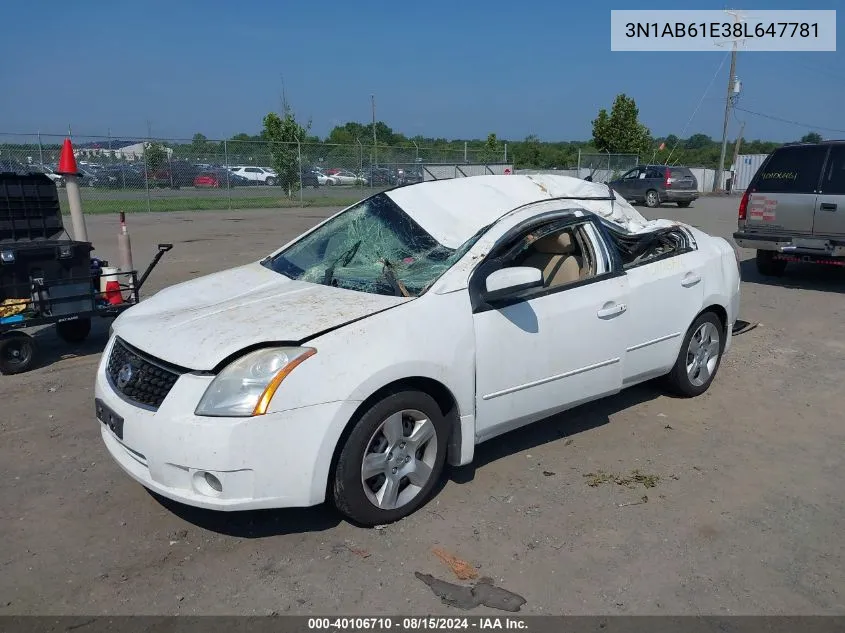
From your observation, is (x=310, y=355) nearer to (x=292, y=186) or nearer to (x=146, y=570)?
(x=146, y=570)

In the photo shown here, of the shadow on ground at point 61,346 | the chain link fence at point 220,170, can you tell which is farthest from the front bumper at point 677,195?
the shadow on ground at point 61,346

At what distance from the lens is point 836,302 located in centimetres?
905

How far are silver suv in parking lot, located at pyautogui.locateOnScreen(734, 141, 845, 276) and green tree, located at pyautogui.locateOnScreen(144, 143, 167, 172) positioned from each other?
65.6ft

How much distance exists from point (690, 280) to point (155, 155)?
2264 cm

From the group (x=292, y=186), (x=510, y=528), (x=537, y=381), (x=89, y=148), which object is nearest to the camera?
(x=510, y=528)

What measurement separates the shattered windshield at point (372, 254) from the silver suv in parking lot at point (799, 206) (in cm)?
721

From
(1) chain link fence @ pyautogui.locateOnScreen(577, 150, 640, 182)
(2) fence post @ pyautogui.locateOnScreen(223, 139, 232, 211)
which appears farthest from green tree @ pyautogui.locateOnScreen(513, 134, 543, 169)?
(2) fence post @ pyautogui.locateOnScreen(223, 139, 232, 211)

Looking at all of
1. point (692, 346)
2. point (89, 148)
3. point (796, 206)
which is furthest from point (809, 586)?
point (89, 148)

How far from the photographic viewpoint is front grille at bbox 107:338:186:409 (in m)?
3.21

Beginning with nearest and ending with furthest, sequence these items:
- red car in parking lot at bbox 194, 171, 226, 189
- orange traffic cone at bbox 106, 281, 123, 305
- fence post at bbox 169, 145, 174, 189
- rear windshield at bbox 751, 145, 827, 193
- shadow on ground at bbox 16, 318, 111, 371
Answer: shadow on ground at bbox 16, 318, 111, 371, orange traffic cone at bbox 106, 281, 123, 305, rear windshield at bbox 751, 145, 827, 193, fence post at bbox 169, 145, 174, 189, red car in parking lot at bbox 194, 171, 226, 189

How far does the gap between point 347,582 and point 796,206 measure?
8883 mm

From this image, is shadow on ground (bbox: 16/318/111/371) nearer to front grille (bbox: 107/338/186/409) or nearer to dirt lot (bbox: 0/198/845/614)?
dirt lot (bbox: 0/198/845/614)

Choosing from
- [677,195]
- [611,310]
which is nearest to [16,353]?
[611,310]

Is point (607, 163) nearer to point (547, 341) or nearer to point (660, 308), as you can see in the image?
point (660, 308)
